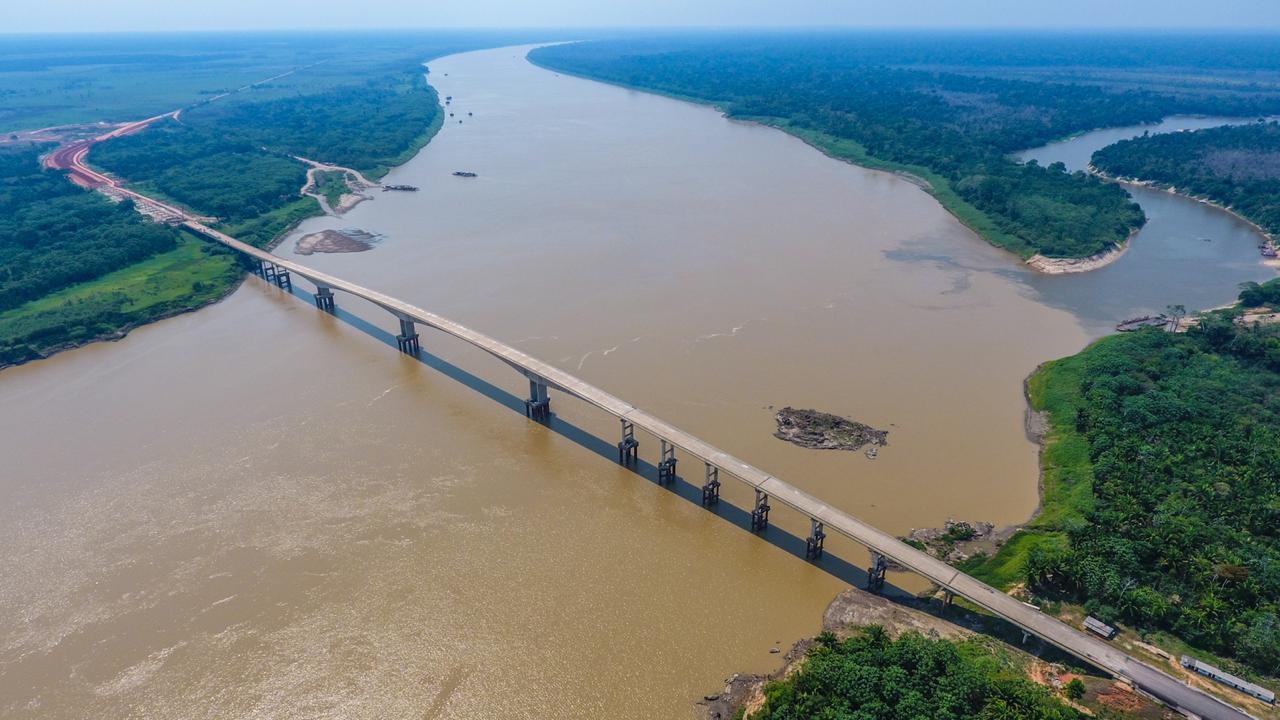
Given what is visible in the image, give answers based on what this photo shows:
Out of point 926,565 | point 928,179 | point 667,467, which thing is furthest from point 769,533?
point 928,179

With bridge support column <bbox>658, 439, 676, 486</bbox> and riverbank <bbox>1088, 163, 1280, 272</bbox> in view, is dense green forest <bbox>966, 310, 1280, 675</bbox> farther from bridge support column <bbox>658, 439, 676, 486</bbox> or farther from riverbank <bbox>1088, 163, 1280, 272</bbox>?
riverbank <bbox>1088, 163, 1280, 272</bbox>

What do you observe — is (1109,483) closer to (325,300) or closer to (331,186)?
(325,300)

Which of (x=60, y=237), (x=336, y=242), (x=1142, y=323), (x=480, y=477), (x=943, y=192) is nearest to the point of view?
(x=480, y=477)

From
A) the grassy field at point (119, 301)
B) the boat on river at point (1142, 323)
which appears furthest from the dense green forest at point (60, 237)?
the boat on river at point (1142, 323)

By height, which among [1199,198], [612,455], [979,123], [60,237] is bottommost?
[612,455]

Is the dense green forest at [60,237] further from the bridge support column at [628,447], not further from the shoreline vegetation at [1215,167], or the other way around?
the shoreline vegetation at [1215,167]

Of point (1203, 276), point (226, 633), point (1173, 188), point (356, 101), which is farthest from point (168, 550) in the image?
point (356, 101)
